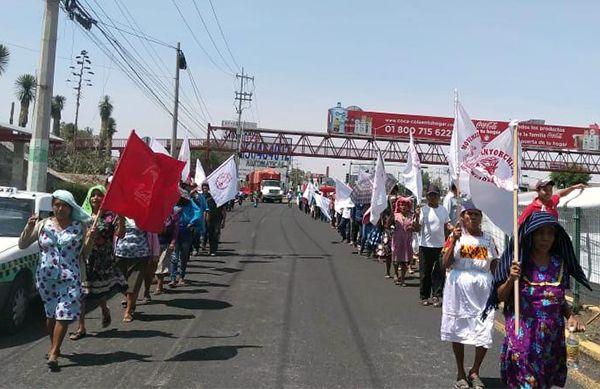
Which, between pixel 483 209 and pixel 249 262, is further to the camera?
pixel 249 262

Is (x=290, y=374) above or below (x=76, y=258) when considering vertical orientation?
below

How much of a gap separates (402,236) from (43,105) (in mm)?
7937

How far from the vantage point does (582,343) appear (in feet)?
A: 22.7

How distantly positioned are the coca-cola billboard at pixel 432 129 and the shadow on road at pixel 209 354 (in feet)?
174

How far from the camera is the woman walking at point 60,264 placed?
5.71 metres

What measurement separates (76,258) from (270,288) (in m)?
5.04

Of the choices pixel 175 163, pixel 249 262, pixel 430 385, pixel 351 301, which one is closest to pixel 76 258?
pixel 175 163

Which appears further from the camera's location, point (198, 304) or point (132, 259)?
point (198, 304)

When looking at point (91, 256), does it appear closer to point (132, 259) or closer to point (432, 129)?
point (132, 259)

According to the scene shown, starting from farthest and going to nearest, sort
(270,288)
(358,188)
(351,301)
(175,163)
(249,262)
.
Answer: (358,188)
(249,262)
(270,288)
(351,301)
(175,163)

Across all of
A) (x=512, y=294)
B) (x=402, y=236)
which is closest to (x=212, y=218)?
(x=402, y=236)

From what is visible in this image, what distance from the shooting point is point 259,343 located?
22.0 feet

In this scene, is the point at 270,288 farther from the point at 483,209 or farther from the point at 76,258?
the point at 483,209

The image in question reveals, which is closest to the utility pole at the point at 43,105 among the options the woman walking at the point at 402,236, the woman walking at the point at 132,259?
the woman walking at the point at 132,259
